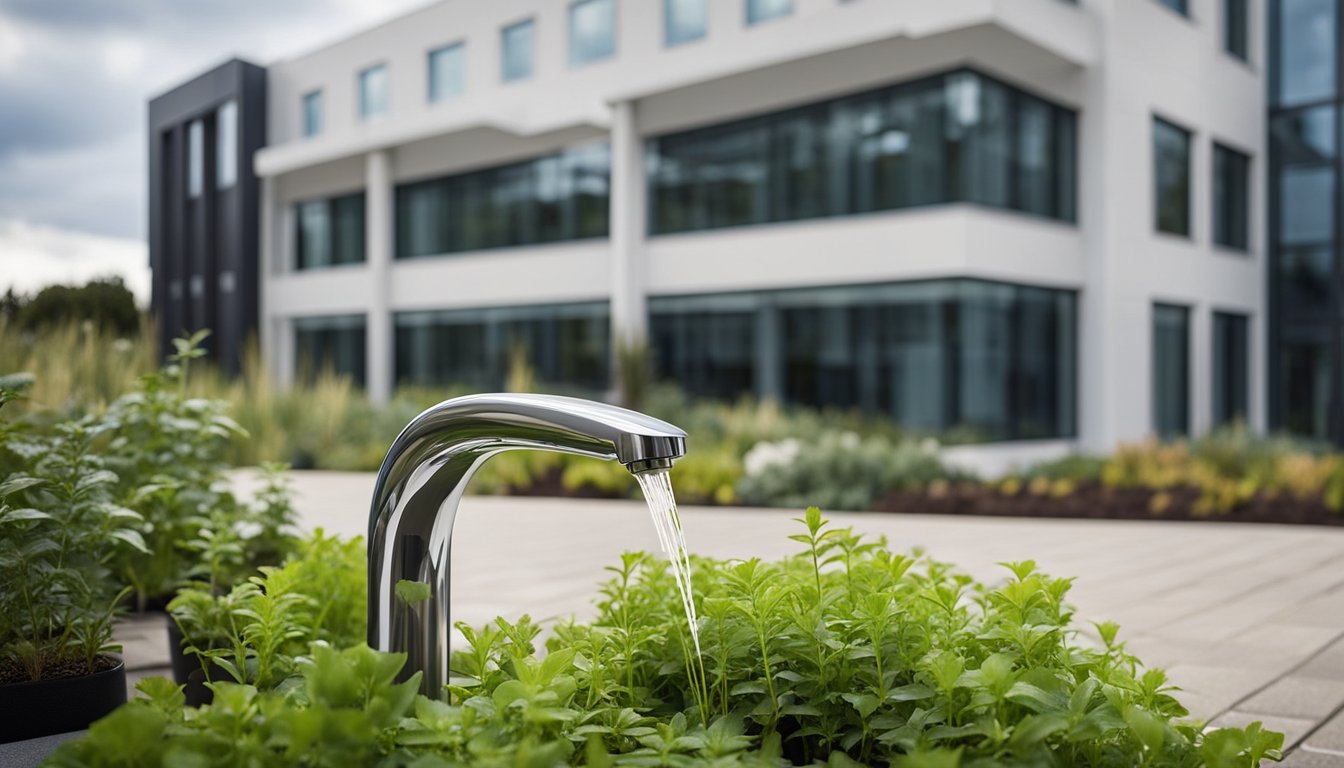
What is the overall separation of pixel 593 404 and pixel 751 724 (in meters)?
0.69

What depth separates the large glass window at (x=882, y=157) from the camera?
1490 cm

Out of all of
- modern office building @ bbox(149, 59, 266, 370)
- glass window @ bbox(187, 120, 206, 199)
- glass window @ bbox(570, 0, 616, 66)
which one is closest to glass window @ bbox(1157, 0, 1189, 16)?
glass window @ bbox(570, 0, 616, 66)

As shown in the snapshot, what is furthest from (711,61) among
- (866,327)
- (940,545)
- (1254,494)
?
(940,545)

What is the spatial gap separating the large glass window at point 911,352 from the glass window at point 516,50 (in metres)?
7.10

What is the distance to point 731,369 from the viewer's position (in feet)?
58.0

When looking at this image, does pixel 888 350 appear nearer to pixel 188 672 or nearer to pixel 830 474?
pixel 830 474

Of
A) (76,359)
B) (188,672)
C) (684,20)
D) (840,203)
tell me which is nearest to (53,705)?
(188,672)

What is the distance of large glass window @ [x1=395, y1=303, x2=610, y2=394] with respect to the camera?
66.3ft

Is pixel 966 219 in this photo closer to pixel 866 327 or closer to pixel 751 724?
pixel 866 327

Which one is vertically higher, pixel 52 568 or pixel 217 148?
pixel 217 148

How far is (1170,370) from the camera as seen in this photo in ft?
61.3

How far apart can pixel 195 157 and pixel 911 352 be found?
22236 millimetres

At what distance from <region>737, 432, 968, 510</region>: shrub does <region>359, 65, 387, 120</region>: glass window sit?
1648cm

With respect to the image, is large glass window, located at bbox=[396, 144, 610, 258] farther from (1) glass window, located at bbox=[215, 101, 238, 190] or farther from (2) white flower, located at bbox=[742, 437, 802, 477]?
(2) white flower, located at bbox=[742, 437, 802, 477]
